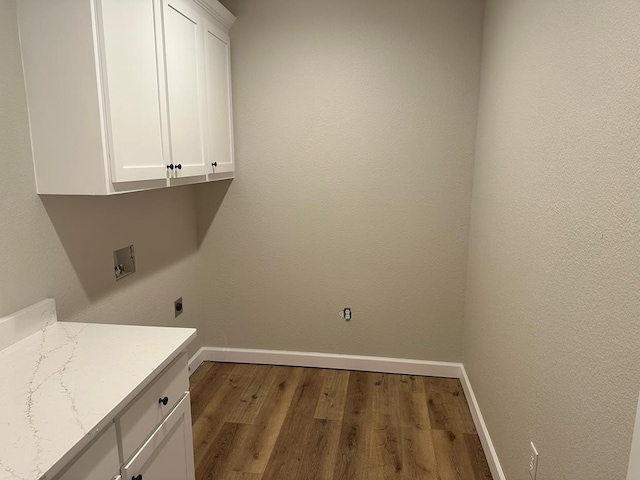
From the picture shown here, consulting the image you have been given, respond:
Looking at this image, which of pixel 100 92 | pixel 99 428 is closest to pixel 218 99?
pixel 100 92

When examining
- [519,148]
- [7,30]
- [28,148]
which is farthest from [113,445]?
[519,148]

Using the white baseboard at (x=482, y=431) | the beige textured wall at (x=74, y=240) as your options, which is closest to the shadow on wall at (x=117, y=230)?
the beige textured wall at (x=74, y=240)

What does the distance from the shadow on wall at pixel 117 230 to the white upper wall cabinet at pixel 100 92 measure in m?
0.21

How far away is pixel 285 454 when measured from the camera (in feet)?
7.22

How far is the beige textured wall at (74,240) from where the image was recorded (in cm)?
151

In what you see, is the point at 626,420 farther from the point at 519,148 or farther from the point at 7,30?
the point at 7,30

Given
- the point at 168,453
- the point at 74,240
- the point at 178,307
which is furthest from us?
the point at 178,307

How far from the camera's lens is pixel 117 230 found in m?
2.09

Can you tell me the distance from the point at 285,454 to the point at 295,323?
3.35 feet

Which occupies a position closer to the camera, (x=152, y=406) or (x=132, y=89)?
(x=152, y=406)

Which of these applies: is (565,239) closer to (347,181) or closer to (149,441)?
(149,441)

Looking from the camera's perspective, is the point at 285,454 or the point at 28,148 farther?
the point at 285,454

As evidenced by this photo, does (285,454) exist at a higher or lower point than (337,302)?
lower

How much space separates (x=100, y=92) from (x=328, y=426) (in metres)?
2.02
